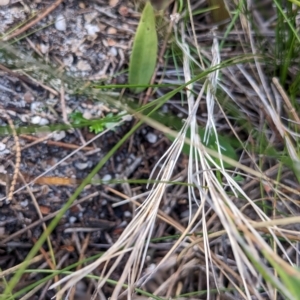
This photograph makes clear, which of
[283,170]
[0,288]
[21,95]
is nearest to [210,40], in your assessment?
[283,170]

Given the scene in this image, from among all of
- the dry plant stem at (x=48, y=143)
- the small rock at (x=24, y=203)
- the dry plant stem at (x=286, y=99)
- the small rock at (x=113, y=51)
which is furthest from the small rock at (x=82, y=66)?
the dry plant stem at (x=286, y=99)

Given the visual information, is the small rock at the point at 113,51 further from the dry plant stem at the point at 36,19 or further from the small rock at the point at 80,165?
the small rock at the point at 80,165

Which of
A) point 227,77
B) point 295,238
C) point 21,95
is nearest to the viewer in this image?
point 295,238

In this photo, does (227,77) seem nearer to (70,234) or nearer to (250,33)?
(250,33)

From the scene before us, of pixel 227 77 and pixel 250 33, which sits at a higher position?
pixel 250 33

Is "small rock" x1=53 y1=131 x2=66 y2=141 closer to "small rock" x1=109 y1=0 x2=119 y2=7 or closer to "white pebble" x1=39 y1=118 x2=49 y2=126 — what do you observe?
"white pebble" x1=39 y1=118 x2=49 y2=126

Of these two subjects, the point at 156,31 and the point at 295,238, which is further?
the point at 156,31

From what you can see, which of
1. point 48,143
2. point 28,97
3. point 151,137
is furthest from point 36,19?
point 151,137

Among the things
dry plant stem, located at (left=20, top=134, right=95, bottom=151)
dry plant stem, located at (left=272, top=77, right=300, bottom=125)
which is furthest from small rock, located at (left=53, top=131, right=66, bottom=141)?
dry plant stem, located at (left=272, top=77, right=300, bottom=125)
